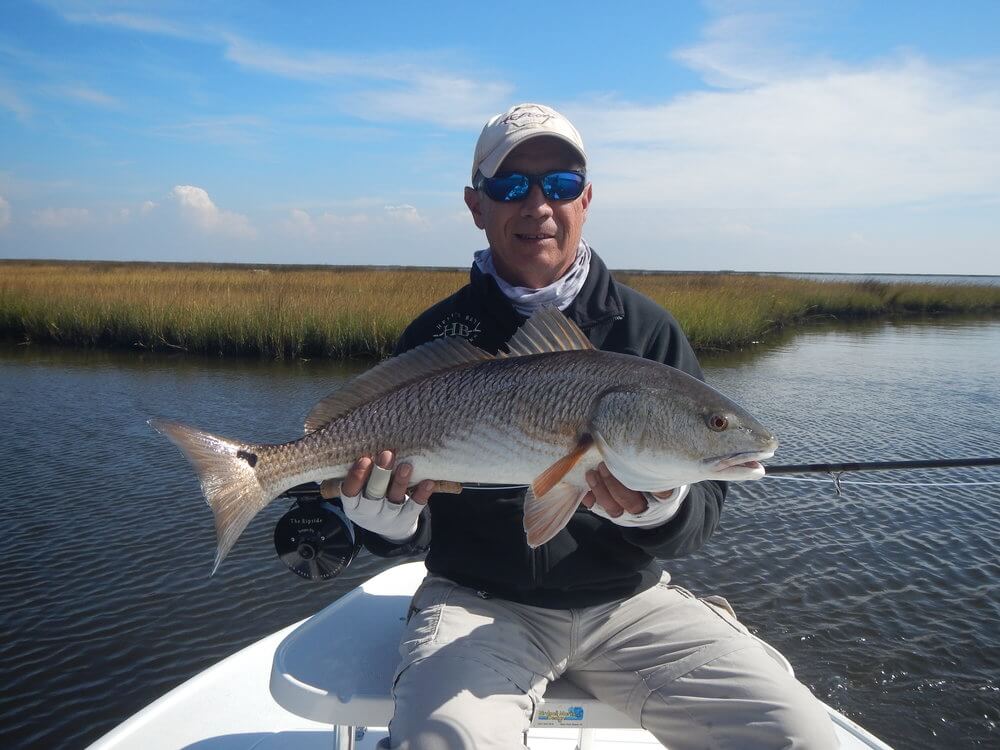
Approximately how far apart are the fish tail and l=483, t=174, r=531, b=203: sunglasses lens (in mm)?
1487

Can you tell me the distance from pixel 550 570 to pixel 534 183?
65.0 inches

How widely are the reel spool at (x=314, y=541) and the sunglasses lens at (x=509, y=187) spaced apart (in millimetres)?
1610

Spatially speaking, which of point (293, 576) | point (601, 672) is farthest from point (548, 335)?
point (293, 576)

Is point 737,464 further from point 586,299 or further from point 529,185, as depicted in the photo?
point 529,185

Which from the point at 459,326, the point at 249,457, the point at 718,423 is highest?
the point at 459,326

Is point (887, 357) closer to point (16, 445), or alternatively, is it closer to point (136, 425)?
point (136, 425)

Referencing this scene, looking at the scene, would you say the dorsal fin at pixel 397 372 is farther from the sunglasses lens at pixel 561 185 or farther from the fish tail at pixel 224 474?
the sunglasses lens at pixel 561 185

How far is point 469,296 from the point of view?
336 cm

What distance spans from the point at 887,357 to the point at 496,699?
21.9m

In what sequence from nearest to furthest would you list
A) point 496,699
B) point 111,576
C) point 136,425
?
point 496,699 → point 111,576 → point 136,425

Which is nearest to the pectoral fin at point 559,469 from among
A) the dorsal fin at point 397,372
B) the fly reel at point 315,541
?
the dorsal fin at point 397,372

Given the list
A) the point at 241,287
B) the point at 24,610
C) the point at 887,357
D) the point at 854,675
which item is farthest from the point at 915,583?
the point at 241,287

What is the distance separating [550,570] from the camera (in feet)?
9.14

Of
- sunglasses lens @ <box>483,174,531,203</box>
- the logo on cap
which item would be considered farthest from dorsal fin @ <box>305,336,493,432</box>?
the logo on cap
